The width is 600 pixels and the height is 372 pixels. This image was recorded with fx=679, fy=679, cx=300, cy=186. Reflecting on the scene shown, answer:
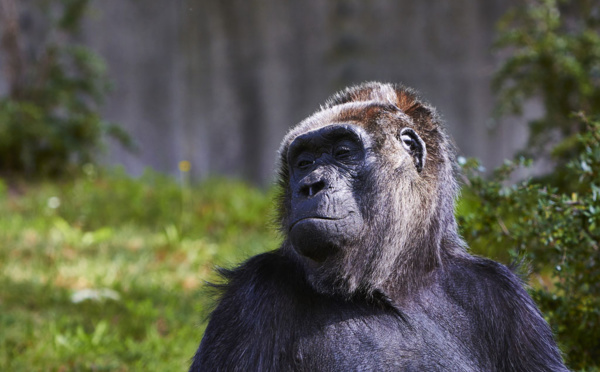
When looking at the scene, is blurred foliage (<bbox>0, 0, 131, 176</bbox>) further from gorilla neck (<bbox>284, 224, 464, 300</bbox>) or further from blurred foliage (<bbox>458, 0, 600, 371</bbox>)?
gorilla neck (<bbox>284, 224, 464, 300</bbox>)

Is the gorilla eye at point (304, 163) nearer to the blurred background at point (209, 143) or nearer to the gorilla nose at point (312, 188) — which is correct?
the gorilla nose at point (312, 188)

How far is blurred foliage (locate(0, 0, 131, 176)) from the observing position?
8086 millimetres

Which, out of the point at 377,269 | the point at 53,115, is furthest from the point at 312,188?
the point at 53,115

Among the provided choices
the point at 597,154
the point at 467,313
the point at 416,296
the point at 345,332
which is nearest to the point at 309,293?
the point at 345,332

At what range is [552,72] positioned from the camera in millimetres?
6602

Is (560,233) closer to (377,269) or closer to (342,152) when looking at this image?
(377,269)

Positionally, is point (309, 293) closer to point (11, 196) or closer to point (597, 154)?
point (597, 154)

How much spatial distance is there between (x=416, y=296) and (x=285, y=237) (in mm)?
659

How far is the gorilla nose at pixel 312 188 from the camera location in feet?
9.38

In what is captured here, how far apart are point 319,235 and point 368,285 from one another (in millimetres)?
336

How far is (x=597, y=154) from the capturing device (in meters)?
3.48

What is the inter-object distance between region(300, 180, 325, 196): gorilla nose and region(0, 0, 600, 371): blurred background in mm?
530

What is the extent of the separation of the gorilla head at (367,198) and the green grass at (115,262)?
A: 0.53 meters

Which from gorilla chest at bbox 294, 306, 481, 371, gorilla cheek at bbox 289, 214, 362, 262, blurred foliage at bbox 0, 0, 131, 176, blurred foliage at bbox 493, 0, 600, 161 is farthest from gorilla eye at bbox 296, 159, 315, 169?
blurred foliage at bbox 0, 0, 131, 176
